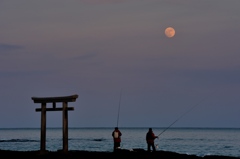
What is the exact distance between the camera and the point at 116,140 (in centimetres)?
3198

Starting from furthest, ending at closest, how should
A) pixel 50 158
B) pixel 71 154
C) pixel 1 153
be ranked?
pixel 1 153 < pixel 71 154 < pixel 50 158

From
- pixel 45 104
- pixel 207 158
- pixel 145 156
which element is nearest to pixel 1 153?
pixel 45 104

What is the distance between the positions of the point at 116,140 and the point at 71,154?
4372 millimetres

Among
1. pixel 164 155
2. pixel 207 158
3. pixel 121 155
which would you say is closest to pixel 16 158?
pixel 121 155

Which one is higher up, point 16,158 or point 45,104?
point 45,104

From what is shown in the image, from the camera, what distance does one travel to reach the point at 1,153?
3036 cm

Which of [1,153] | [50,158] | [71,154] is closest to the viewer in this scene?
[50,158]

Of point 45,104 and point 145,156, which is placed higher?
point 45,104

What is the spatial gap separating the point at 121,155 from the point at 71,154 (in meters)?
2.84

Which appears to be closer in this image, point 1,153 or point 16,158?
point 16,158

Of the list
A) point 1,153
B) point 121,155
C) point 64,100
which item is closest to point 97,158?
point 121,155

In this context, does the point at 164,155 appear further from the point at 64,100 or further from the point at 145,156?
the point at 64,100

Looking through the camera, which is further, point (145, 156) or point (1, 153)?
point (1, 153)

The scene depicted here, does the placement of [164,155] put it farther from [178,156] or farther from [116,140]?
[116,140]
